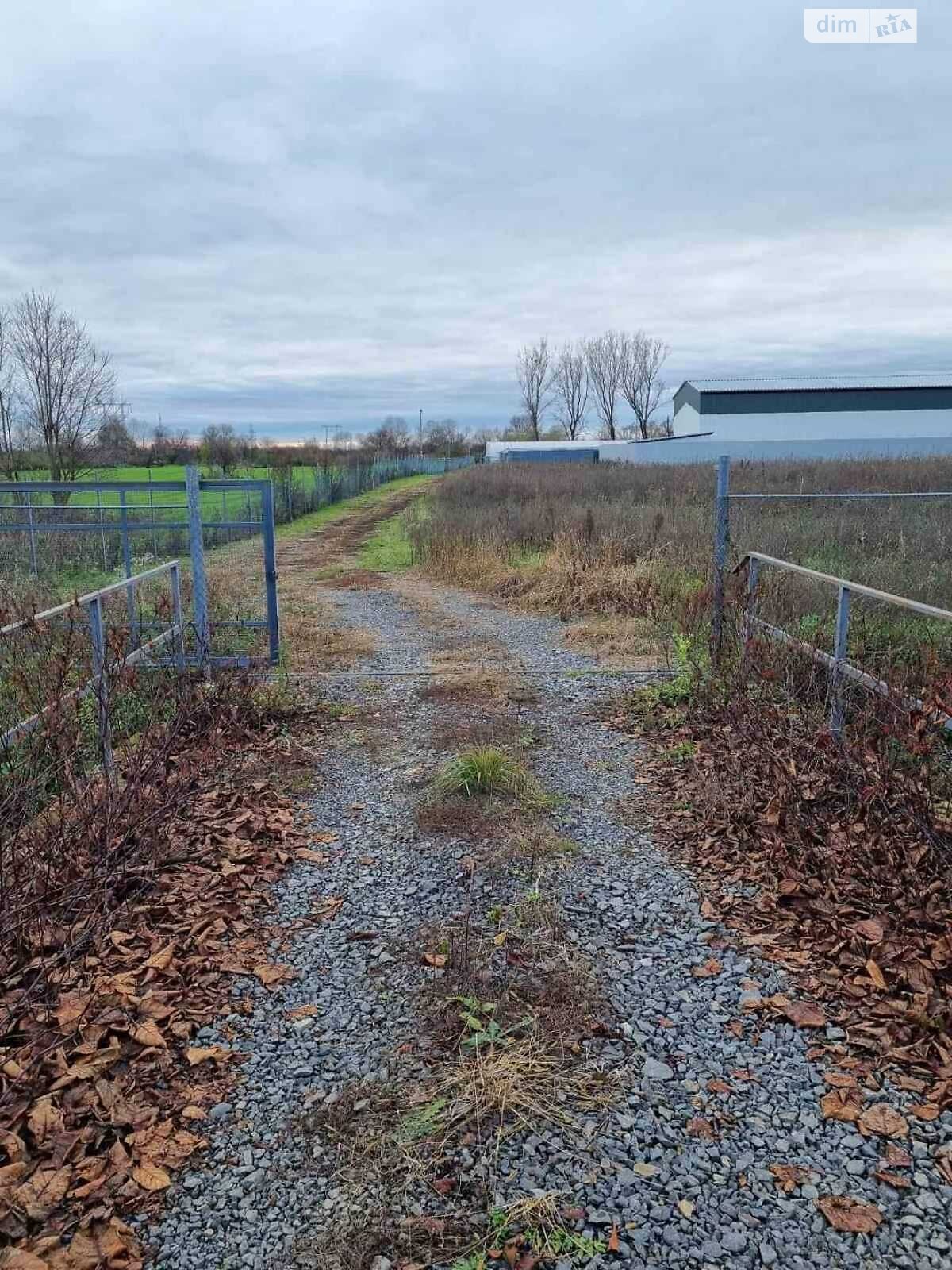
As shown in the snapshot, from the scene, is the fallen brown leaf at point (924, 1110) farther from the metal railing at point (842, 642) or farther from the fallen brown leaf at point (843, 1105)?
the metal railing at point (842, 642)

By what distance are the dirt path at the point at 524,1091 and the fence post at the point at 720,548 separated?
314 centimetres

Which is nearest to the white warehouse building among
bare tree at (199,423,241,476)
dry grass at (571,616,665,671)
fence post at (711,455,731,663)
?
bare tree at (199,423,241,476)

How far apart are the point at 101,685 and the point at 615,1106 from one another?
10.7 feet

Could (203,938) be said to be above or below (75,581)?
below

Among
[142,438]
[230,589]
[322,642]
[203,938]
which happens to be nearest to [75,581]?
[230,589]

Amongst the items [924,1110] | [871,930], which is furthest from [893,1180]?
[871,930]

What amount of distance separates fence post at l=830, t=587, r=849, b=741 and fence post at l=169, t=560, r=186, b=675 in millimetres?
4398

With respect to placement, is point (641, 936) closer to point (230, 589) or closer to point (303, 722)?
point (303, 722)

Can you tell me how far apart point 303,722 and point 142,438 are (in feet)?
174

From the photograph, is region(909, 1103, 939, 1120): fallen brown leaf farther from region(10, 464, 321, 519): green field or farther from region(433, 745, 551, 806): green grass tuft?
region(10, 464, 321, 519): green field

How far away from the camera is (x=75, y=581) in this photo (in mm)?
13594

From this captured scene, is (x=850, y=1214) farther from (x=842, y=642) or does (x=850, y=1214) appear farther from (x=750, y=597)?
(x=750, y=597)

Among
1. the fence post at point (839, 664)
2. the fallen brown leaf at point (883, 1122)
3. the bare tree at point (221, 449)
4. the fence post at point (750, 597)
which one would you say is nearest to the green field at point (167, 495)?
the bare tree at point (221, 449)

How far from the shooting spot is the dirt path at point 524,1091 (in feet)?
7.48
